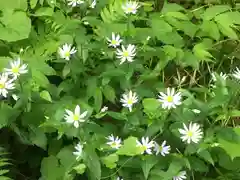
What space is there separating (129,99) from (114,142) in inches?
6.5

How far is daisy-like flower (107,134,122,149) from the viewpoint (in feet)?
5.69

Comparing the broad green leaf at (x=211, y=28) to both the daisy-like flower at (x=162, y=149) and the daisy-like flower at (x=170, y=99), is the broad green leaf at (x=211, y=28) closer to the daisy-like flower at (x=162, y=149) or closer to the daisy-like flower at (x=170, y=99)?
the daisy-like flower at (x=170, y=99)

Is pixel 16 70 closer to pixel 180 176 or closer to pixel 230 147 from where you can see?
pixel 180 176

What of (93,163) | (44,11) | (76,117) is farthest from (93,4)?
(93,163)

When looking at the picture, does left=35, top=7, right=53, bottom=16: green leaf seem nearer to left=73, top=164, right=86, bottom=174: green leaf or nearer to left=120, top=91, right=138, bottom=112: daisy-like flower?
left=120, top=91, right=138, bottom=112: daisy-like flower

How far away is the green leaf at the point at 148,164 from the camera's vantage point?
5.51ft

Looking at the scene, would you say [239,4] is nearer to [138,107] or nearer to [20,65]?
[138,107]

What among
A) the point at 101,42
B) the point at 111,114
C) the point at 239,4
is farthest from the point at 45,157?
the point at 239,4

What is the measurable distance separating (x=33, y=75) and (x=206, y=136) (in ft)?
2.02

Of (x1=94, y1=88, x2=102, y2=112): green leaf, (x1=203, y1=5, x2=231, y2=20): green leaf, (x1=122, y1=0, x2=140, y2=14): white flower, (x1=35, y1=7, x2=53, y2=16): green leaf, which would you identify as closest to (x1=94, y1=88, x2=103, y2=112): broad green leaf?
(x1=94, y1=88, x2=102, y2=112): green leaf

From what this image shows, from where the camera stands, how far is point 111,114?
5.81ft

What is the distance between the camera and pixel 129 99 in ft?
6.00

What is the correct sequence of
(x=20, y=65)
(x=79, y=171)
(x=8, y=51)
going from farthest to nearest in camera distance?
(x=8, y=51)
(x=20, y=65)
(x=79, y=171)

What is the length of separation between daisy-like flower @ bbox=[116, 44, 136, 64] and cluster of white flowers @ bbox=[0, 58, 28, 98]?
332 mm
